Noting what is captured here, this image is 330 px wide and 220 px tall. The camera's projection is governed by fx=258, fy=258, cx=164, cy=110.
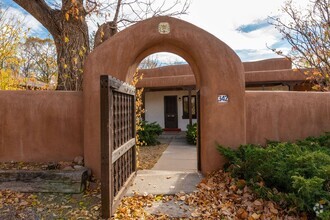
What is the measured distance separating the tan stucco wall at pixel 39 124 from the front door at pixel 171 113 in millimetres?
12401

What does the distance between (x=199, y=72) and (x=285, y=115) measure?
2527mm

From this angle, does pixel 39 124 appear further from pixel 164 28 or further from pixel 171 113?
pixel 171 113

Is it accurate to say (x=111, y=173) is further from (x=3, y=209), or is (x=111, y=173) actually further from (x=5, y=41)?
(x=5, y=41)

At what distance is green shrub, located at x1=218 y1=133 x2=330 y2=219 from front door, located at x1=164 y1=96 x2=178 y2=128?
12244 mm

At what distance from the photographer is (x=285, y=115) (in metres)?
6.62

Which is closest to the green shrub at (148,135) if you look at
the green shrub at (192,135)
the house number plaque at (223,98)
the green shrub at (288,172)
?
the green shrub at (192,135)

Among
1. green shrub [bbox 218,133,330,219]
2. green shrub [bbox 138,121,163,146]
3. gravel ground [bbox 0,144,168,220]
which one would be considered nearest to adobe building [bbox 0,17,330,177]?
gravel ground [bbox 0,144,168,220]

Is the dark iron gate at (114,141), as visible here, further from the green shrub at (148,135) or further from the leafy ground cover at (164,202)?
the green shrub at (148,135)

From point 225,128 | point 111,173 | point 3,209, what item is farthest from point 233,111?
point 3,209

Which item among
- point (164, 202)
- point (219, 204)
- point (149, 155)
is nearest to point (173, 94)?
point (149, 155)

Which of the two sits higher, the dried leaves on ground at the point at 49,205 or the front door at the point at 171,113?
the front door at the point at 171,113

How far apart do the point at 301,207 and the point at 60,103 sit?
500 centimetres

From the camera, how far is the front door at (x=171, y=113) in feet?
59.0

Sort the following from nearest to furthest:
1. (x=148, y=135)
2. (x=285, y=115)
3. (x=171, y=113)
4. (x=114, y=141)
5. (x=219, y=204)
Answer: (x=114, y=141) < (x=219, y=204) < (x=285, y=115) < (x=148, y=135) < (x=171, y=113)
